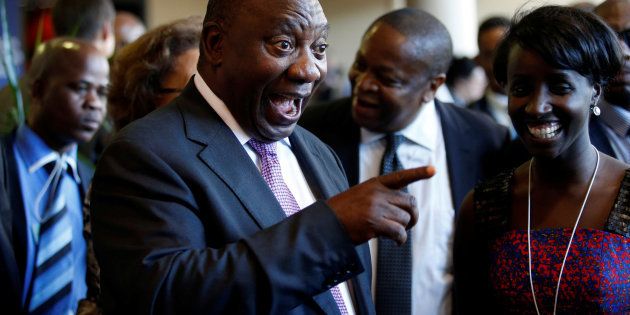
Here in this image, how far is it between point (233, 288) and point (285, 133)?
0.48 meters

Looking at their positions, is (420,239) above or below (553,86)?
below

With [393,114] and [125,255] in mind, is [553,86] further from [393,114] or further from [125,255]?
[125,255]

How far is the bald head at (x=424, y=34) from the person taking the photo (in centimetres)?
296

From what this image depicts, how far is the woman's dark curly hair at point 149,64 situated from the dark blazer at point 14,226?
552mm

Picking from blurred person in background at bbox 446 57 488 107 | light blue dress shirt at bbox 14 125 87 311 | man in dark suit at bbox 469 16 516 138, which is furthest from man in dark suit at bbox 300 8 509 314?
blurred person in background at bbox 446 57 488 107

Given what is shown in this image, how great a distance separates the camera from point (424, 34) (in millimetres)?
3004

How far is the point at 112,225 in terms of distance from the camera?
1557 millimetres

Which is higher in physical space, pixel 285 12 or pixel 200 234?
pixel 285 12

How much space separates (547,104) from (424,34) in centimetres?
111

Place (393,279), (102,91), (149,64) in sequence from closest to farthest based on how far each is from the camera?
(149,64), (393,279), (102,91)

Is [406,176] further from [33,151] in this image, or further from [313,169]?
[33,151]

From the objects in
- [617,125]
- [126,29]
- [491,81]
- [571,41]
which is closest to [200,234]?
[571,41]

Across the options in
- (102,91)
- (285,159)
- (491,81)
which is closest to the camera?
(285,159)

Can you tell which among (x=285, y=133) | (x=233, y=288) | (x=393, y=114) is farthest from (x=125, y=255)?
(x=393, y=114)
